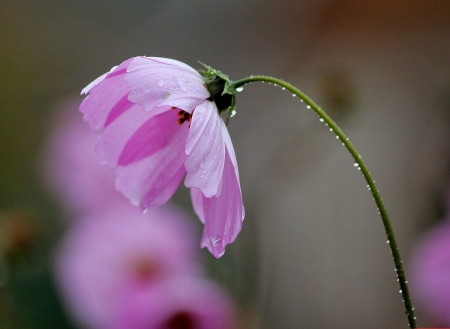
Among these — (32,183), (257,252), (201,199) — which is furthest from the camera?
(32,183)

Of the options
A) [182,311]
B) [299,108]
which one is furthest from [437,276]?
[299,108]

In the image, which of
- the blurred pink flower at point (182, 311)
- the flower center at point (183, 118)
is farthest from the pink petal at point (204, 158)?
the blurred pink flower at point (182, 311)

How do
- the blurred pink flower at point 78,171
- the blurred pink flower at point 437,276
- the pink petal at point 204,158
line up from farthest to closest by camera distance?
the blurred pink flower at point 78,171
the blurred pink flower at point 437,276
the pink petal at point 204,158

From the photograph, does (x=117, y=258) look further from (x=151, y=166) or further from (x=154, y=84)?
(x=154, y=84)

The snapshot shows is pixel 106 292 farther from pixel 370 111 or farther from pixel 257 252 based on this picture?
pixel 370 111

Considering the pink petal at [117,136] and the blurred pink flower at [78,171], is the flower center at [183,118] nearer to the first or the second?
the pink petal at [117,136]

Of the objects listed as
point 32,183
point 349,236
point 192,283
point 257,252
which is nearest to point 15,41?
point 32,183
